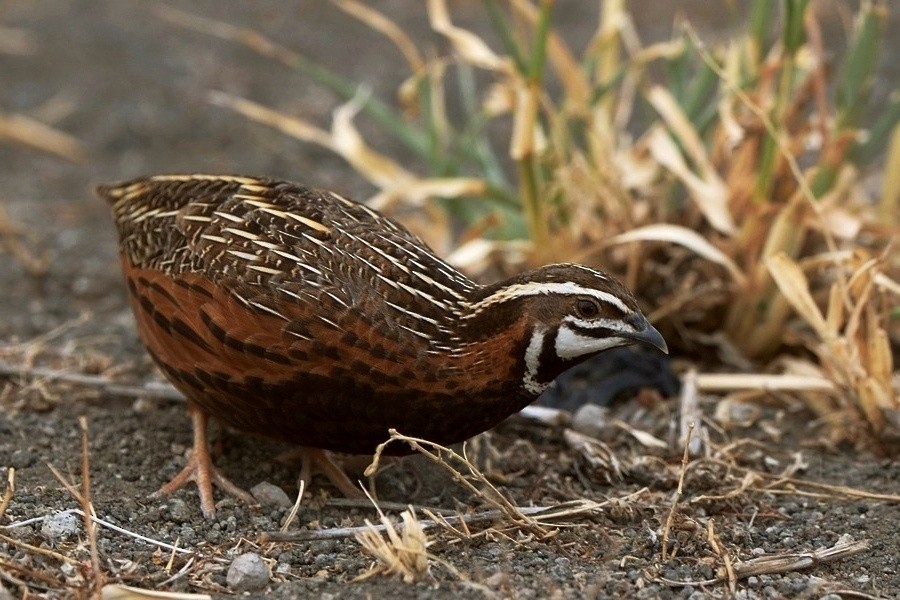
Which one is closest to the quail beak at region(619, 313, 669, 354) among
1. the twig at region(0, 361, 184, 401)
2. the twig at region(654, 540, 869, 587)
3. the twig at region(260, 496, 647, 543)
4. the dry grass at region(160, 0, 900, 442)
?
the twig at region(260, 496, 647, 543)

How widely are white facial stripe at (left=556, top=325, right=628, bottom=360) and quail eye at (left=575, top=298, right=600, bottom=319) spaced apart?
2.2 inches

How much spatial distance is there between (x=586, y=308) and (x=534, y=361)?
0.22 meters

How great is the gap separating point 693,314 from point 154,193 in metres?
2.18

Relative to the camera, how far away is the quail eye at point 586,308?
11.7ft

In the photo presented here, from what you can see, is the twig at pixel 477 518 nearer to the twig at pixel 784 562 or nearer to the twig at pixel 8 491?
the twig at pixel 784 562

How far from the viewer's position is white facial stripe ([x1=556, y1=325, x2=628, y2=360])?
141 inches

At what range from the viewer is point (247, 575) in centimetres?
331

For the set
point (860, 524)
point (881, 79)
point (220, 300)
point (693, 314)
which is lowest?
point (860, 524)

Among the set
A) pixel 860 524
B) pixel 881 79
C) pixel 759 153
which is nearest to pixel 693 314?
pixel 759 153

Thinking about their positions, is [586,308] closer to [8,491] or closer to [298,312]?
[298,312]

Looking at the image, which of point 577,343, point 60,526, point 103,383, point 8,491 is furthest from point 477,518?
point 103,383

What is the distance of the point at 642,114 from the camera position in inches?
304

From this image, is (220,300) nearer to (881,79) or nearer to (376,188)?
(376,188)

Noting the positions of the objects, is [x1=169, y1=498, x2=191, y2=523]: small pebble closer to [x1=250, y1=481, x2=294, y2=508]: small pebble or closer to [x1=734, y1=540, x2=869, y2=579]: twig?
[x1=250, y1=481, x2=294, y2=508]: small pebble
